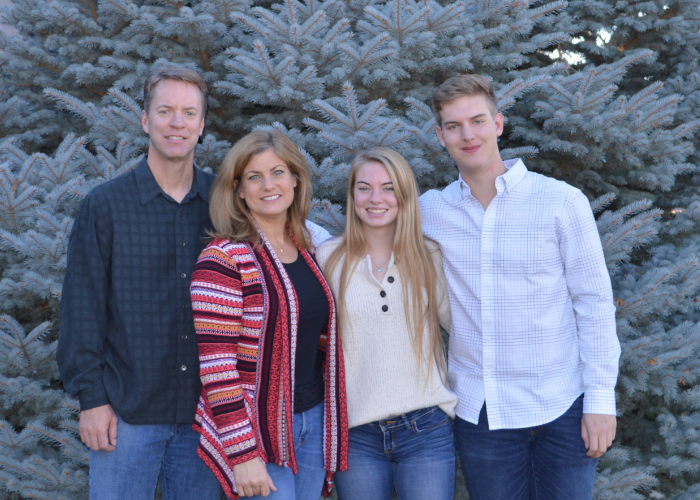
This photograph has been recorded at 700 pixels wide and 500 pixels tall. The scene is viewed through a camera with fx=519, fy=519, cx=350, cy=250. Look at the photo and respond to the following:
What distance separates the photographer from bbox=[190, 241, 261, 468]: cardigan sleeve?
1844 millimetres

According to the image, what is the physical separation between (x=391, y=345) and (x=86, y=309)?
122 cm

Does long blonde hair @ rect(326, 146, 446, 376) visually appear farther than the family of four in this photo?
Yes

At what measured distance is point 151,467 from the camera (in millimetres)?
2094

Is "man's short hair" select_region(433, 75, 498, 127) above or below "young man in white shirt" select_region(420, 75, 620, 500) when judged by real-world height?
above

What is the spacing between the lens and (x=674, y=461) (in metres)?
3.10

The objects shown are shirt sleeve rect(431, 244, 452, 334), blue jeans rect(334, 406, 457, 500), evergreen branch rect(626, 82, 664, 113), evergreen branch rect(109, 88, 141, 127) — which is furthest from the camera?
evergreen branch rect(626, 82, 664, 113)

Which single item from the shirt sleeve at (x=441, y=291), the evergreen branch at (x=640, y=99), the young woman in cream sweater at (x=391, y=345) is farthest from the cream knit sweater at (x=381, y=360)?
the evergreen branch at (x=640, y=99)

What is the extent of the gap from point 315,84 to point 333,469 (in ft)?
7.44

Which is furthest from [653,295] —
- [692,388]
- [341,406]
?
[341,406]

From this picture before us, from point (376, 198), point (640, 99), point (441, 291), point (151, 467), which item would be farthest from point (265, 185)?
point (640, 99)

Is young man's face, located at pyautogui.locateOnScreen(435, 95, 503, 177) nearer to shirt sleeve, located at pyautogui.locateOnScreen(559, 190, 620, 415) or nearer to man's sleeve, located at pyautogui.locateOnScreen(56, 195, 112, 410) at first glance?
shirt sleeve, located at pyautogui.locateOnScreen(559, 190, 620, 415)

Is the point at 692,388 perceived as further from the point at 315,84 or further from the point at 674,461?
the point at 315,84

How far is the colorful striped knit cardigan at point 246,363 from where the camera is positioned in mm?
1851

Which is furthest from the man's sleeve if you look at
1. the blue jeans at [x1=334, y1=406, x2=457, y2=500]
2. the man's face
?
the blue jeans at [x1=334, y1=406, x2=457, y2=500]
